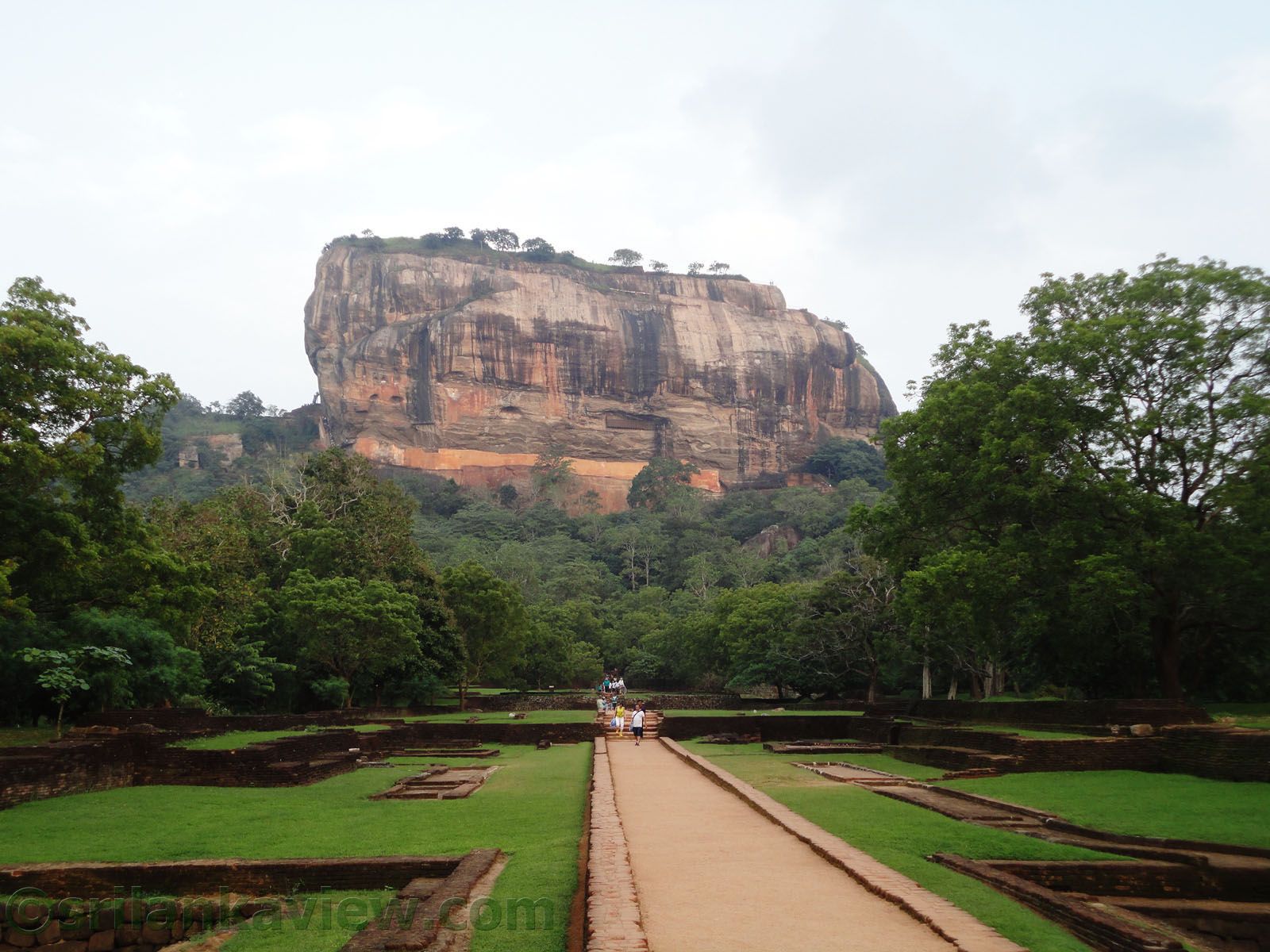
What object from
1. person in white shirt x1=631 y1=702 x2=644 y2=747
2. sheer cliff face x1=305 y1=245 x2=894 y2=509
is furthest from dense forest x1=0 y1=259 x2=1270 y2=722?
sheer cliff face x1=305 y1=245 x2=894 y2=509

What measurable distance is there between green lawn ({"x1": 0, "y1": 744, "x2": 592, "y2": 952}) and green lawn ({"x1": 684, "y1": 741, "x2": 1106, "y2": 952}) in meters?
2.52

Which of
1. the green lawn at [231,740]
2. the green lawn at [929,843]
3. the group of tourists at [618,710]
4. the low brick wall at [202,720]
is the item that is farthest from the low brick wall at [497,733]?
the green lawn at [929,843]

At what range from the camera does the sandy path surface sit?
213 inches

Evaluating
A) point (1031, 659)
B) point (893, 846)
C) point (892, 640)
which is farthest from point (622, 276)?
point (893, 846)

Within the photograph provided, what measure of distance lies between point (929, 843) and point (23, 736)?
564 inches

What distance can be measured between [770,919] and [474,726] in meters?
18.8

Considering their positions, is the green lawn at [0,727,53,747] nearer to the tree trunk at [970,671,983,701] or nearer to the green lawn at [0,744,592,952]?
the green lawn at [0,744,592,952]

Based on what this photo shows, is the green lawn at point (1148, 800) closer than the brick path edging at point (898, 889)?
No

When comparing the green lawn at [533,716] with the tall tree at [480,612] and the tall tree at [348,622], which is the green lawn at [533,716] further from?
the tall tree at [480,612]

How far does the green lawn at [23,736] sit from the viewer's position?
14.9 metres

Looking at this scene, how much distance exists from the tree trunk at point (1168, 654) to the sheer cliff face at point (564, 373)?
289 ft

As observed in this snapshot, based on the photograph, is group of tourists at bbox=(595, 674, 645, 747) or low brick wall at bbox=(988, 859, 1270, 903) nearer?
low brick wall at bbox=(988, 859, 1270, 903)

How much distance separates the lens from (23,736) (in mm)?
15719

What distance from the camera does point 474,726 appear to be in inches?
Result: 933
